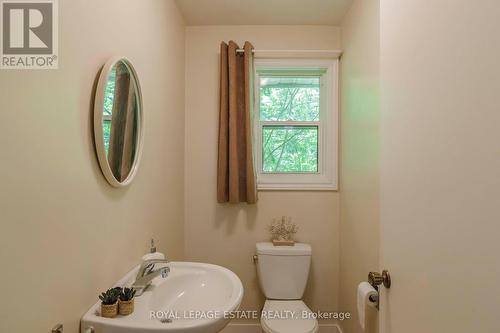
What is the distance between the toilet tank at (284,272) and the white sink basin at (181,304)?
780 mm

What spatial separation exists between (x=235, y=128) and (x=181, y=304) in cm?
127

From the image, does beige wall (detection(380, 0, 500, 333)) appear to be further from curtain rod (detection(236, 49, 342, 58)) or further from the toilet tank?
curtain rod (detection(236, 49, 342, 58))

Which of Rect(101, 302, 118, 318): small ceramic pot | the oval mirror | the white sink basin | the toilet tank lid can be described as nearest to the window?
the toilet tank lid

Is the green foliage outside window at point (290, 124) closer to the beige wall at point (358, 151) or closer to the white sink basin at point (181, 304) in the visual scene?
the beige wall at point (358, 151)

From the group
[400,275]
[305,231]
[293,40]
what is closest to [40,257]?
[400,275]

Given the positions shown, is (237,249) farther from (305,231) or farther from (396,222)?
(396,222)

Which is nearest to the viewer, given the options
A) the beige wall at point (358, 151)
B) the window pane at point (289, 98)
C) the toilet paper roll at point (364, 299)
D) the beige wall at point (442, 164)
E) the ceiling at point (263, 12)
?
the beige wall at point (442, 164)

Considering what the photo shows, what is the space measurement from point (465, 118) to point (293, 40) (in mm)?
1937

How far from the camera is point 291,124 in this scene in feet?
7.99

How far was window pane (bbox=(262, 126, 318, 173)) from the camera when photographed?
244 cm

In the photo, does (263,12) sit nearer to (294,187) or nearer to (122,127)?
(294,187)

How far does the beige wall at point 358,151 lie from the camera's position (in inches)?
63.2

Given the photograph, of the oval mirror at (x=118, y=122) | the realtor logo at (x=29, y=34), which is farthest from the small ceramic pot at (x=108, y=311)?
the realtor logo at (x=29, y=34)

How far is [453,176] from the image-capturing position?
63 centimetres
